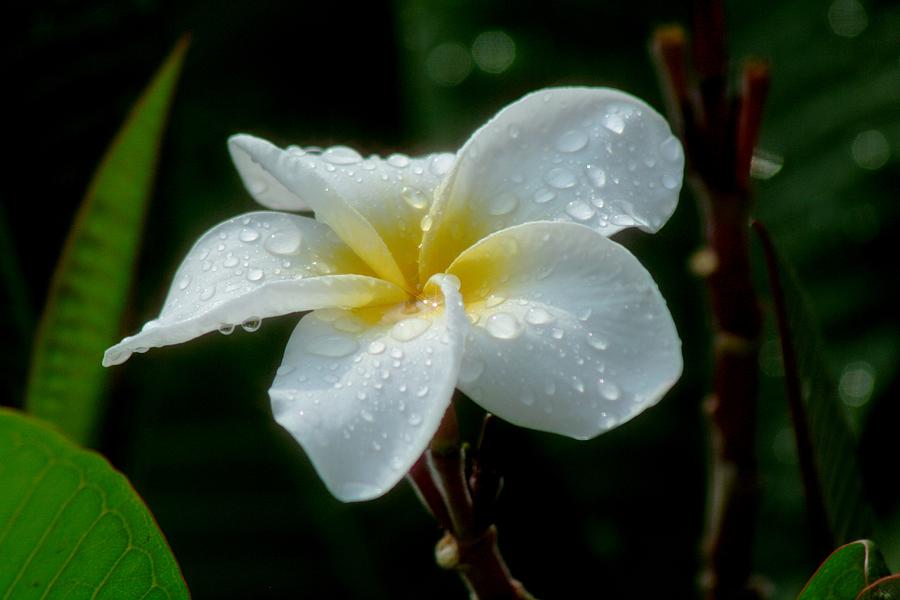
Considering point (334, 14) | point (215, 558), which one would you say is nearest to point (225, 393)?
point (215, 558)

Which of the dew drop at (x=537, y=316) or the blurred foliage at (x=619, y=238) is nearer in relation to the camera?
the dew drop at (x=537, y=316)

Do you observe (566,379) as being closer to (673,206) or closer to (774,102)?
(673,206)

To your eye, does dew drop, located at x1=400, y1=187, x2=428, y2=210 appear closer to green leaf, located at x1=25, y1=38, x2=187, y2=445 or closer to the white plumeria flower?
the white plumeria flower

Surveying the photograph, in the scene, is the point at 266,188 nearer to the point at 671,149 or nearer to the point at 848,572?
the point at 671,149

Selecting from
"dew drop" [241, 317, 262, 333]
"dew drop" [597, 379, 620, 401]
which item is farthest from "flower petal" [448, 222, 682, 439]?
"dew drop" [241, 317, 262, 333]

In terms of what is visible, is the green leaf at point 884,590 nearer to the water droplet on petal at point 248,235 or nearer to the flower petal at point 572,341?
the flower petal at point 572,341

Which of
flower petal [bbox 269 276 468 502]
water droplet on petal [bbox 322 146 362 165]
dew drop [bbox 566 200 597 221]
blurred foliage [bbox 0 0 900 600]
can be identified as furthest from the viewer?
blurred foliage [bbox 0 0 900 600]

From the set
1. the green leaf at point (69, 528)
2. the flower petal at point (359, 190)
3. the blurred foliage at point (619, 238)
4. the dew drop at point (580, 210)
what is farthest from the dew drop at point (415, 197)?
the blurred foliage at point (619, 238)
